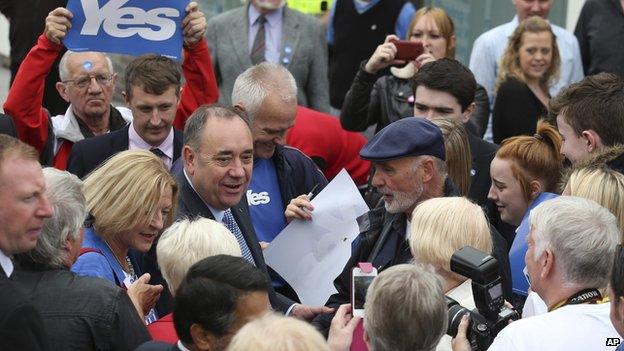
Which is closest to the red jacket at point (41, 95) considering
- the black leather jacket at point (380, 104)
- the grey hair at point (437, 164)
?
the black leather jacket at point (380, 104)

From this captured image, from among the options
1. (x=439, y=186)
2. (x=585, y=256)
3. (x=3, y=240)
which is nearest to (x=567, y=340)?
(x=585, y=256)

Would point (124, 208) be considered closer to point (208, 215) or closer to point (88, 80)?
point (208, 215)

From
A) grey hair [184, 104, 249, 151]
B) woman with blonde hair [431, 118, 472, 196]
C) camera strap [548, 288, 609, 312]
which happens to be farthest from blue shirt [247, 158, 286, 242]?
camera strap [548, 288, 609, 312]

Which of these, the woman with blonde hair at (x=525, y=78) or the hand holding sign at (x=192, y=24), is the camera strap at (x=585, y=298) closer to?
the hand holding sign at (x=192, y=24)

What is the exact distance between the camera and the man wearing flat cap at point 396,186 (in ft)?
18.2

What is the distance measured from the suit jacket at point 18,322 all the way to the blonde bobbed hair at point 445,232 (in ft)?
5.13

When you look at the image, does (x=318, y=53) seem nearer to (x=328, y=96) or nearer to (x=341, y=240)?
(x=328, y=96)

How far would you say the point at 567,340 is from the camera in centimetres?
430

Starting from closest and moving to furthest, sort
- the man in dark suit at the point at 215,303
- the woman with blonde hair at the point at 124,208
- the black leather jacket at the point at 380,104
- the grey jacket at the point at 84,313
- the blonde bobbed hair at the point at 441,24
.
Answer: the man in dark suit at the point at 215,303, the grey jacket at the point at 84,313, the woman with blonde hair at the point at 124,208, the black leather jacket at the point at 380,104, the blonde bobbed hair at the point at 441,24

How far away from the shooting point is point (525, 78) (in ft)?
29.3

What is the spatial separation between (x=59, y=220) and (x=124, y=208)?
23.7 inches

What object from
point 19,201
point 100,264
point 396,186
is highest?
point 19,201

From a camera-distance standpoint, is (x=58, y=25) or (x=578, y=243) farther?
(x=58, y=25)

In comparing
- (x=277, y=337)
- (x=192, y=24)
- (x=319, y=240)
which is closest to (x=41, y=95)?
(x=192, y=24)
